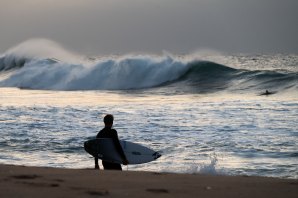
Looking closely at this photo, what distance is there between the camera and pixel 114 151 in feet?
24.5

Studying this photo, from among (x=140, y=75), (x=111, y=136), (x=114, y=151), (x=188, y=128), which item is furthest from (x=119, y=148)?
(x=140, y=75)

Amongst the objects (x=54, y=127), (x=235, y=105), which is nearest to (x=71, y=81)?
(x=235, y=105)

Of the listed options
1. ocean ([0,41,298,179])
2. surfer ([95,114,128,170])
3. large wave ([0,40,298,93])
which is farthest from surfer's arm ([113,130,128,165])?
large wave ([0,40,298,93])

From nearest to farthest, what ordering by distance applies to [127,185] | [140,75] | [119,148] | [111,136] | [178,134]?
[127,185] < [119,148] < [111,136] < [178,134] < [140,75]

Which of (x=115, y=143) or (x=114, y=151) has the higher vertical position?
(x=115, y=143)

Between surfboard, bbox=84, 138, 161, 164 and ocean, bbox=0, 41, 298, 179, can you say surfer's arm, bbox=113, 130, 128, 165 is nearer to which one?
surfboard, bbox=84, 138, 161, 164

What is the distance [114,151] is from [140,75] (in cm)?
2470

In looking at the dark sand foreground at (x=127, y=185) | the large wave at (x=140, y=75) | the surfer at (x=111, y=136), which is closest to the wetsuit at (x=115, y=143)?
the surfer at (x=111, y=136)

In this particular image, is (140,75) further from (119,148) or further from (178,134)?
(119,148)

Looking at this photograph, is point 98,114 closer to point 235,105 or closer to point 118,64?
point 235,105

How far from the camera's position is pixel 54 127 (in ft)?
42.6

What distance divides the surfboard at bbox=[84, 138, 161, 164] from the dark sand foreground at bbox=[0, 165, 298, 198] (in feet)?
6.19

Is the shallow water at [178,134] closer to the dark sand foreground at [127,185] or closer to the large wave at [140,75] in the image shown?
the dark sand foreground at [127,185]

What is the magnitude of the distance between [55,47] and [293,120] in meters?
31.2
